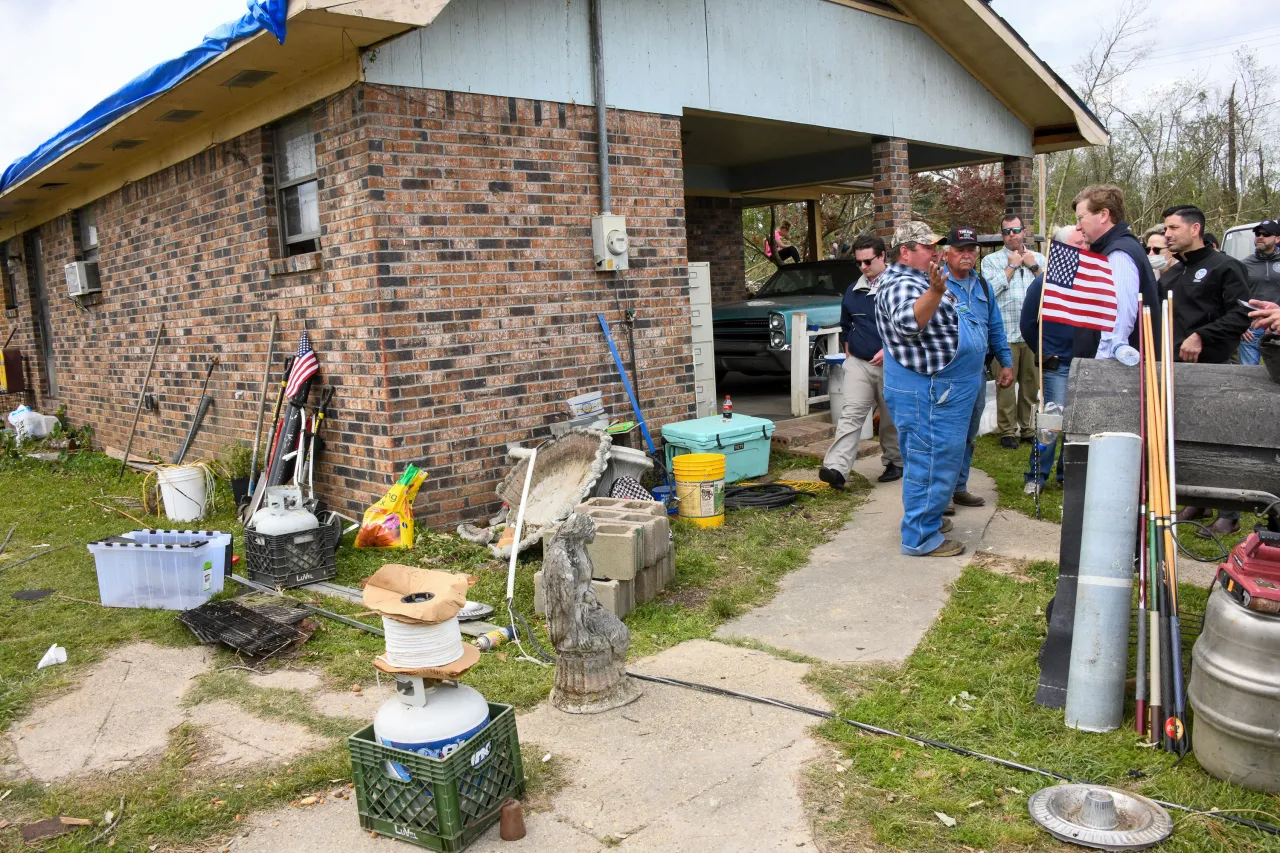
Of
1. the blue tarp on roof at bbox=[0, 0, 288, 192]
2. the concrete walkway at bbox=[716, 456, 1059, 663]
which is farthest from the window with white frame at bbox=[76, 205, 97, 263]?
the concrete walkway at bbox=[716, 456, 1059, 663]

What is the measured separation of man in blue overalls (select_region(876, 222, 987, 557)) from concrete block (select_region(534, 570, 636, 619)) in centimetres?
178

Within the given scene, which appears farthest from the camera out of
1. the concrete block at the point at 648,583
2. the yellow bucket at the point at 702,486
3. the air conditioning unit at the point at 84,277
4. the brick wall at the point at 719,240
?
the brick wall at the point at 719,240

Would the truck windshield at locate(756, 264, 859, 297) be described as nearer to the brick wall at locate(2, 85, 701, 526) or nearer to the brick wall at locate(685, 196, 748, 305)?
the brick wall at locate(685, 196, 748, 305)

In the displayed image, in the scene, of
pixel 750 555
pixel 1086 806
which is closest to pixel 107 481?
pixel 750 555

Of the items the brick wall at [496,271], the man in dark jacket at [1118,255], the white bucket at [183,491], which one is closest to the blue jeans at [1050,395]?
the man in dark jacket at [1118,255]

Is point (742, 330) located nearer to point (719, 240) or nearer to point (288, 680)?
point (719, 240)

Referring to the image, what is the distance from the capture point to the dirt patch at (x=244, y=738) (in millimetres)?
3691

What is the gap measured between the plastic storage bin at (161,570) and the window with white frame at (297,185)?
243cm

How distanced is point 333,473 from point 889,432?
428 cm

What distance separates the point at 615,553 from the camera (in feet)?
16.2

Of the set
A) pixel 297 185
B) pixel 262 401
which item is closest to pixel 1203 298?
pixel 297 185

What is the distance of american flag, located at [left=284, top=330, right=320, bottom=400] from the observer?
683cm

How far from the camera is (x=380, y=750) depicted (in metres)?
2.98

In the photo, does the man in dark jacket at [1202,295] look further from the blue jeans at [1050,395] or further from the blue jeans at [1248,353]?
the blue jeans at [1248,353]
